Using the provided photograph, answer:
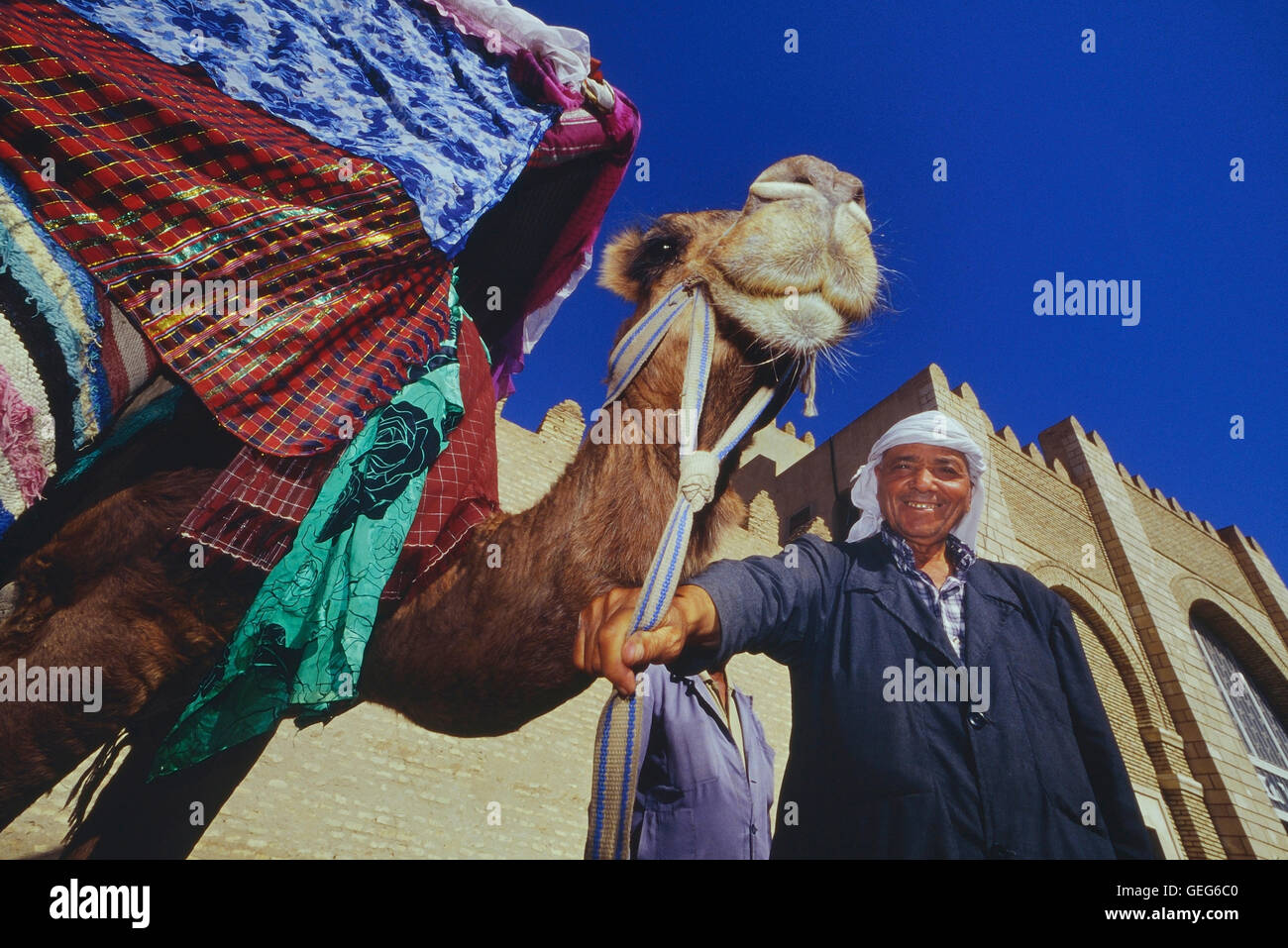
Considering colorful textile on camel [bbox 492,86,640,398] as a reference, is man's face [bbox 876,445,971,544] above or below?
below

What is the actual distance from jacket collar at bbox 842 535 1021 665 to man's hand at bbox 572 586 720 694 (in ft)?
3.17

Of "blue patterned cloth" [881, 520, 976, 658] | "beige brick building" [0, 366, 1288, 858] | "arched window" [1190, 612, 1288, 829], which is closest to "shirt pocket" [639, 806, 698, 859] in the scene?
"blue patterned cloth" [881, 520, 976, 658]

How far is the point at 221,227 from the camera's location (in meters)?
1.92

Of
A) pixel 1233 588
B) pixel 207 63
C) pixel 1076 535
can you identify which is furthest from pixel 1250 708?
pixel 207 63

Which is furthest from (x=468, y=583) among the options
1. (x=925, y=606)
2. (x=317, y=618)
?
(x=925, y=606)

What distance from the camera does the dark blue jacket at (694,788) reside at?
2.61 m

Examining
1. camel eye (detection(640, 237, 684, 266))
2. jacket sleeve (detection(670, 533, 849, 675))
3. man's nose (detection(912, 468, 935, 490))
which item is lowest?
jacket sleeve (detection(670, 533, 849, 675))

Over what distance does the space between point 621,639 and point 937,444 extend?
1.94 metres

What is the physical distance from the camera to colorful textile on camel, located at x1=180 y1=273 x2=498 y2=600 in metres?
1.81

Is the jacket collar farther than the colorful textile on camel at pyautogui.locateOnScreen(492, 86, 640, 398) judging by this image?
No

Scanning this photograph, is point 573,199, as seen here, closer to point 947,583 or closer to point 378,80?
point 378,80

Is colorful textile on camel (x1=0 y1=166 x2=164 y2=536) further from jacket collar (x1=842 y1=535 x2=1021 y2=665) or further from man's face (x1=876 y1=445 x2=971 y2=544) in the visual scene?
man's face (x1=876 y1=445 x2=971 y2=544)

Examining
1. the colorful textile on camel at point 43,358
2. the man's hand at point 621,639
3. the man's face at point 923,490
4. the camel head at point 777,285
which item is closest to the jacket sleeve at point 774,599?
the man's hand at point 621,639
